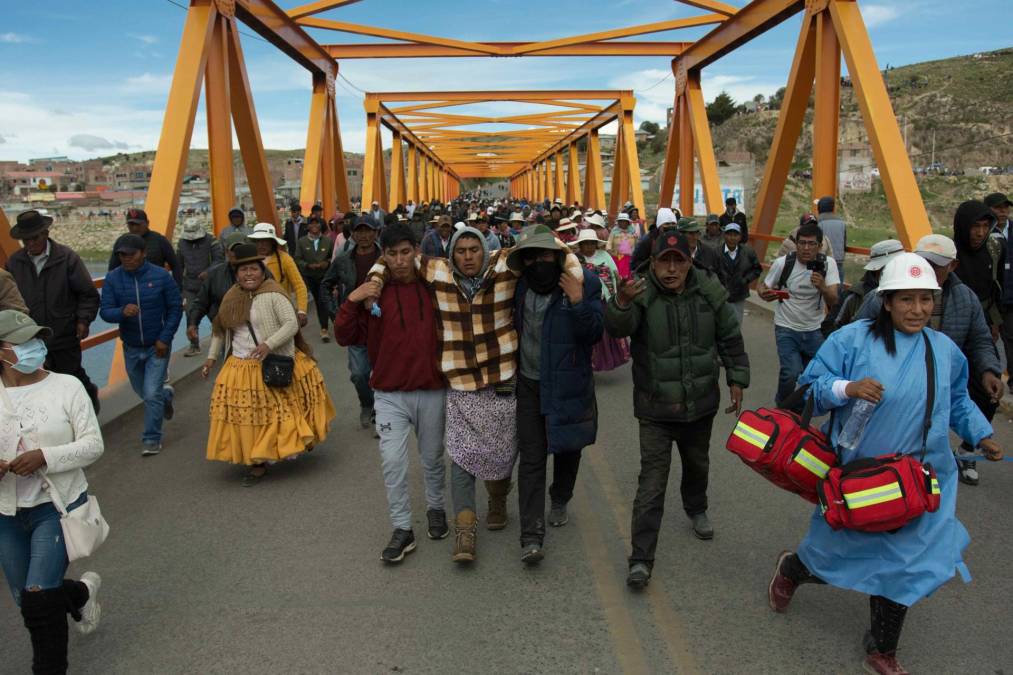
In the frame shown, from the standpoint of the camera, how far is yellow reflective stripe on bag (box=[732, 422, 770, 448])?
3277mm

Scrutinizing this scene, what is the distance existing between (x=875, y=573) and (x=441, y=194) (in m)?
67.6

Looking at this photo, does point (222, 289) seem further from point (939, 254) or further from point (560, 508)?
point (939, 254)

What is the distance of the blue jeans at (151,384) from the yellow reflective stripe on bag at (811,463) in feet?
16.7

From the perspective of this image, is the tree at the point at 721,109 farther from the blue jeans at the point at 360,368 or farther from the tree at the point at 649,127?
the blue jeans at the point at 360,368

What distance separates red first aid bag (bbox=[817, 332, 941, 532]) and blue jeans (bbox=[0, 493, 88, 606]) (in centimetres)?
304

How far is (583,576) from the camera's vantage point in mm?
4059

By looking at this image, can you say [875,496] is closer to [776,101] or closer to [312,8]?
[312,8]

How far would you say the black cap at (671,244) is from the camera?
3.87 m

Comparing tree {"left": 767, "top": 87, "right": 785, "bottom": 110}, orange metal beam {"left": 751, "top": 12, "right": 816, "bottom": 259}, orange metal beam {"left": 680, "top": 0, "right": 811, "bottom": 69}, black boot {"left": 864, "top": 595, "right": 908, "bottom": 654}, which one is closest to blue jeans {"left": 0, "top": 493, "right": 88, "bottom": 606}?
black boot {"left": 864, "top": 595, "right": 908, "bottom": 654}

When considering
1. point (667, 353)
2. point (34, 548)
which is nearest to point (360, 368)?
point (667, 353)

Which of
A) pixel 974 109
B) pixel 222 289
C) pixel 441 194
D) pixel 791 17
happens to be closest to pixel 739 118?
pixel 974 109

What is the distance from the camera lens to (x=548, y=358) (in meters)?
4.02

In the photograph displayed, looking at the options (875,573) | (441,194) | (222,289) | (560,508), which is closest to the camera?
(875,573)

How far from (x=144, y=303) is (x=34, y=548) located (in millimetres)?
3596
